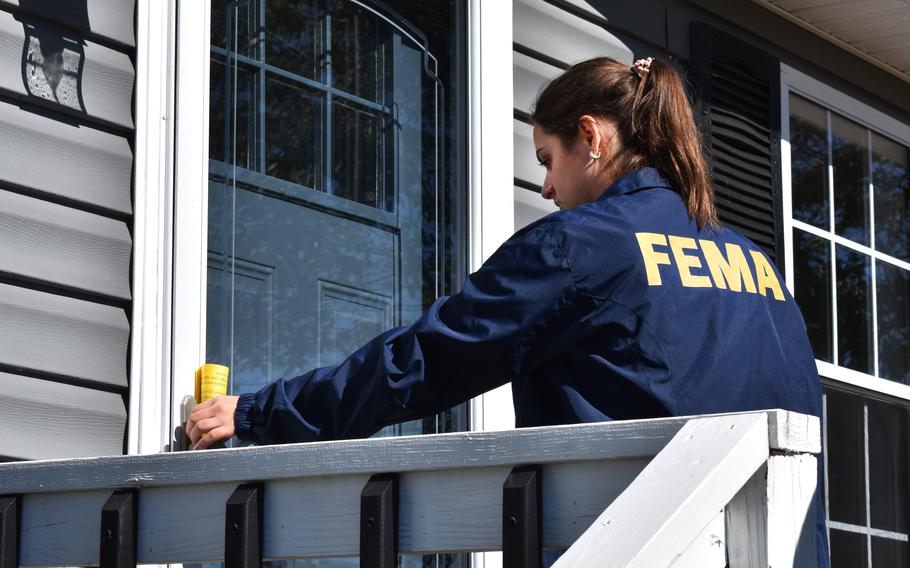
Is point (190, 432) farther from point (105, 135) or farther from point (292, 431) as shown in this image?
point (105, 135)

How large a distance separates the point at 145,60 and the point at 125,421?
825 mm

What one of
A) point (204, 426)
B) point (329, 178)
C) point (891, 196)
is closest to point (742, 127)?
point (891, 196)

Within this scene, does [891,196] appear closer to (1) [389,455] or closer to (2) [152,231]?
(2) [152,231]

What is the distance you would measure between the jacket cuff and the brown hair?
68cm

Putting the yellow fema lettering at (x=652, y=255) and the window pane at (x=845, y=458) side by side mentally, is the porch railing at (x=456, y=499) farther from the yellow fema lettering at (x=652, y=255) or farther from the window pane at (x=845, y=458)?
the window pane at (x=845, y=458)

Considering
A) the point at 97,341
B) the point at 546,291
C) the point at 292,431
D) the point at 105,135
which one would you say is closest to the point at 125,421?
the point at 97,341

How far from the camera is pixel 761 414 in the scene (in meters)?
1.54

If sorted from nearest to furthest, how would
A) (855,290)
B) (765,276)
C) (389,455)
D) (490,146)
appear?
(389,455) < (765,276) < (490,146) < (855,290)

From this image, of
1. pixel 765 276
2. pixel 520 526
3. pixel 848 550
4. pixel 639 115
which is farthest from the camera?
pixel 848 550

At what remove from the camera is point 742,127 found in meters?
5.02

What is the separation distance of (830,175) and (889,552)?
1.50 m

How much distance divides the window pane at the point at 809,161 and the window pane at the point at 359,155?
2141 millimetres

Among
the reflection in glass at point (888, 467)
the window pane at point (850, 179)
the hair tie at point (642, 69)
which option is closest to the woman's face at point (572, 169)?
the hair tie at point (642, 69)

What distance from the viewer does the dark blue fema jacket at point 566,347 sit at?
1.96 meters
